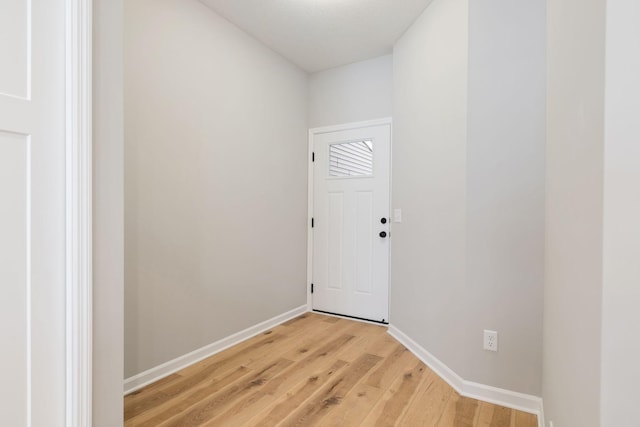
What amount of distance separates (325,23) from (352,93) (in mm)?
854

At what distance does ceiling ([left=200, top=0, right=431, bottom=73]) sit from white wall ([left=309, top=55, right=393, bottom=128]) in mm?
153

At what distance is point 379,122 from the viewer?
10.5 ft

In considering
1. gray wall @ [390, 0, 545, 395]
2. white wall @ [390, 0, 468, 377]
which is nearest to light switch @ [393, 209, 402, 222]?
white wall @ [390, 0, 468, 377]

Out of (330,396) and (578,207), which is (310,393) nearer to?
(330,396)

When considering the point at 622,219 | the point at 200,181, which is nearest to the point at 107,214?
the point at 200,181

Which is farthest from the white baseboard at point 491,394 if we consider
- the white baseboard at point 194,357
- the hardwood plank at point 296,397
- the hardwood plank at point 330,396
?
the white baseboard at point 194,357

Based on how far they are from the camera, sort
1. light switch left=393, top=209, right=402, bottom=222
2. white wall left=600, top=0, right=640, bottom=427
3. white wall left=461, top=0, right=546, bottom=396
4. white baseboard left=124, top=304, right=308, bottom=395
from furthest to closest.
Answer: light switch left=393, top=209, right=402, bottom=222, white baseboard left=124, top=304, right=308, bottom=395, white wall left=461, top=0, right=546, bottom=396, white wall left=600, top=0, right=640, bottom=427

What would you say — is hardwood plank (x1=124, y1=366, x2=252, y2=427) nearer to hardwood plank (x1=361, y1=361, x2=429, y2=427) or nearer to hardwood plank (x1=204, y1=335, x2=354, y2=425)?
hardwood plank (x1=204, y1=335, x2=354, y2=425)

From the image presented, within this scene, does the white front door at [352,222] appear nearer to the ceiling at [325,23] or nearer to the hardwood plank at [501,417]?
the ceiling at [325,23]

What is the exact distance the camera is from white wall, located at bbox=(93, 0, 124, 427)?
1.12 m

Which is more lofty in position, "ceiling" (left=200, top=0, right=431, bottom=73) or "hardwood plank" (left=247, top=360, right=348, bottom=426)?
"ceiling" (left=200, top=0, right=431, bottom=73)
